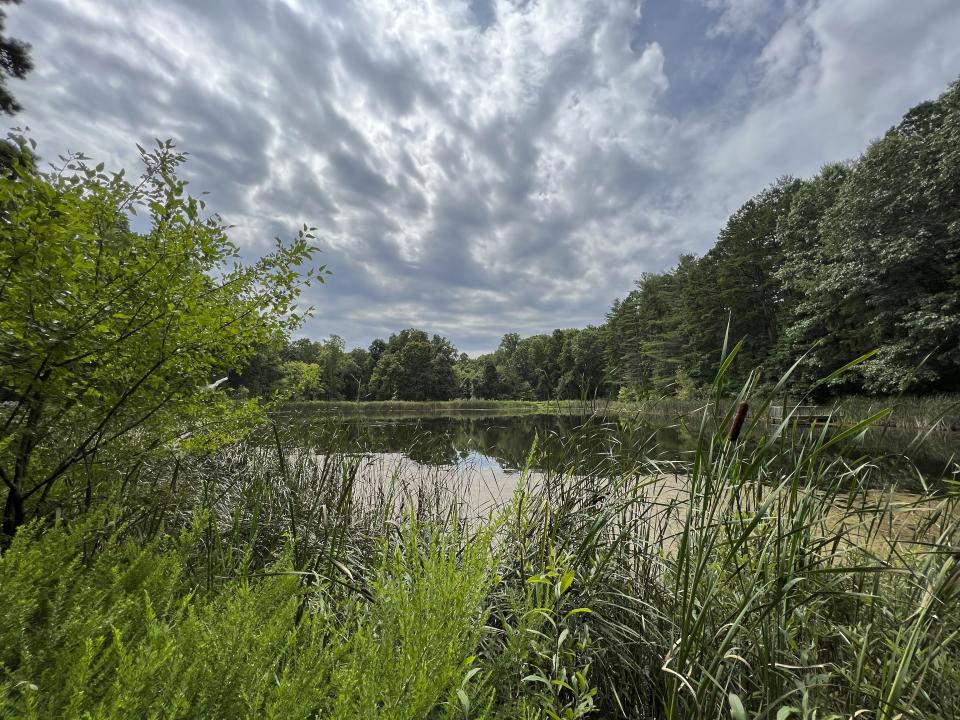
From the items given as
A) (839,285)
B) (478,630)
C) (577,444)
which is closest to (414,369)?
(839,285)

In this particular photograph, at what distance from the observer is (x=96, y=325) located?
1.68m

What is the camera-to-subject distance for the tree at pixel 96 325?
159 centimetres

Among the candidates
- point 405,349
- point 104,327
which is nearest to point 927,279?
point 104,327

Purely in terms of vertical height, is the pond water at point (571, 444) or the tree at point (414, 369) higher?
the tree at point (414, 369)

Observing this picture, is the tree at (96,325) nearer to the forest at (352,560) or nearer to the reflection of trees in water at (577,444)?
the forest at (352,560)

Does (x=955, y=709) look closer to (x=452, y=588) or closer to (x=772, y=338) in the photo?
(x=452, y=588)

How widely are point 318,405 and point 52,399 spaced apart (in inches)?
102

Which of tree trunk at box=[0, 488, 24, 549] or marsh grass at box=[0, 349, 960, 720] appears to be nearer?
marsh grass at box=[0, 349, 960, 720]

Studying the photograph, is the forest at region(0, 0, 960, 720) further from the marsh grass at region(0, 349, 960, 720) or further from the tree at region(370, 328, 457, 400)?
the tree at region(370, 328, 457, 400)

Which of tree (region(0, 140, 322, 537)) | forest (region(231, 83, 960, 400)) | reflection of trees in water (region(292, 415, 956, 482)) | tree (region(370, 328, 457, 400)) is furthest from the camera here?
tree (region(370, 328, 457, 400))

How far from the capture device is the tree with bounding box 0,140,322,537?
159 centimetres

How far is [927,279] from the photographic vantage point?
55.8 feet

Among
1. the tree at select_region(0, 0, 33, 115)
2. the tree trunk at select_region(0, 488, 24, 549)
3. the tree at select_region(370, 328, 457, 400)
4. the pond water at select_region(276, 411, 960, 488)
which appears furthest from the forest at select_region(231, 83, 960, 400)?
the tree at select_region(370, 328, 457, 400)

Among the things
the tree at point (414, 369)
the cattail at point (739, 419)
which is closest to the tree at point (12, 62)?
the cattail at point (739, 419)
